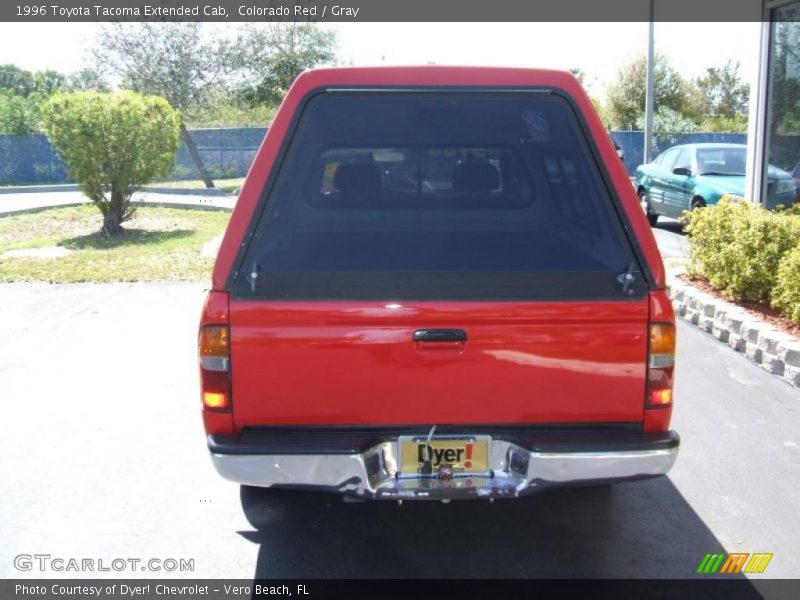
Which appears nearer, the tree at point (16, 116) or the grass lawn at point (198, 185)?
the grass lawn at point (198, 185)

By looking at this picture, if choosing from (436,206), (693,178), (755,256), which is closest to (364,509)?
(436,206)

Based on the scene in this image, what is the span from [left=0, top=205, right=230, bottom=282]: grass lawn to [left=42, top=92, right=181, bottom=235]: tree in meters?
0.70

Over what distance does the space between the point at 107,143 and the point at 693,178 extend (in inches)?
369

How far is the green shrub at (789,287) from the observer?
20.8 feet

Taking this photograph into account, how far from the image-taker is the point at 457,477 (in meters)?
3.15

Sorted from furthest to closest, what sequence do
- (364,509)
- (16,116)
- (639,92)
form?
(639,92) < (16,116) < (364,509)

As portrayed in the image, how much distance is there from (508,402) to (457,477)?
35 cm

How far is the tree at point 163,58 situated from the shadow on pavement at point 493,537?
18.3 meters

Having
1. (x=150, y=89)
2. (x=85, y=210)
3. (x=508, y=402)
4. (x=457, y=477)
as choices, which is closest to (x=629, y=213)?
(x=508, y=402)

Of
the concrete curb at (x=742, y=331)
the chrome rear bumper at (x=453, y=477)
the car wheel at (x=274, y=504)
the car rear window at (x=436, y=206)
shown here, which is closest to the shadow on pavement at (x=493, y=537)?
the car wheel at (x=274, y=504)

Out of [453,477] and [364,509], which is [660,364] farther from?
[364,509]

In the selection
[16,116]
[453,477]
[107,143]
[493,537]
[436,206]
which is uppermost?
[16,116]

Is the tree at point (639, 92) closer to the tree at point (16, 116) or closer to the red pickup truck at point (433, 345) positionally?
the tree at point (16, 116)

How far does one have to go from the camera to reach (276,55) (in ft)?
80.5
